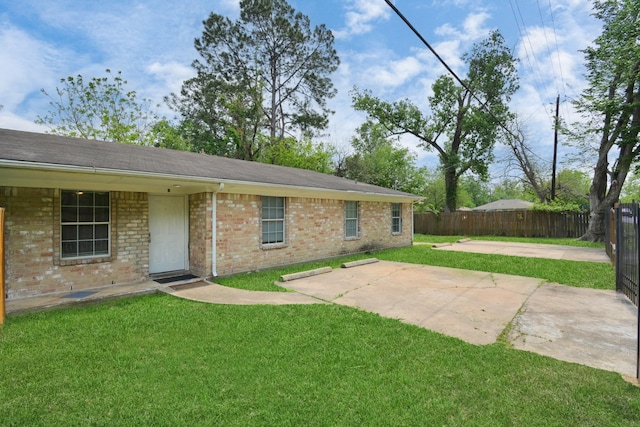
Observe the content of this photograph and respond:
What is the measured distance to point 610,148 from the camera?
610 inches

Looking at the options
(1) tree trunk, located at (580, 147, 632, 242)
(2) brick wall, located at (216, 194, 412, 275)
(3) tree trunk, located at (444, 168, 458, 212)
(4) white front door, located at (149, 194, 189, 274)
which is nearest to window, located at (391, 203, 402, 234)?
(2) brick wall, located at (216, 194, 412, 275)

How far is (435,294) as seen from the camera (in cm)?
635

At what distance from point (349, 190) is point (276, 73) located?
17.9m

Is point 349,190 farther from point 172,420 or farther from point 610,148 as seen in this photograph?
point 610,148

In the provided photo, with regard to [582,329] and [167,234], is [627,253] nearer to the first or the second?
[582,329]

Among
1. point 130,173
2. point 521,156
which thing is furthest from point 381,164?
point 130,173

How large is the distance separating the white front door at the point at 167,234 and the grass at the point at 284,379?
10.4ft

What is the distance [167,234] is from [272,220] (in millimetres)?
Result: 2805

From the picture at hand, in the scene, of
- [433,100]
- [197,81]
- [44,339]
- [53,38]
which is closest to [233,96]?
[197,81]

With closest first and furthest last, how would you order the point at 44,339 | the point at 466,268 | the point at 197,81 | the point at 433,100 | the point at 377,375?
the point at 377,375 → the point at 44,339 → the point at 466,268 → the point at 197,81 → the point at 433,100

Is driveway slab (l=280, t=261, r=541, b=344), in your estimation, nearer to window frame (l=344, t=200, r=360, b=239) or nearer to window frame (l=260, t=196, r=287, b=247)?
window frame (l=260, t=196, r=287, b=247)

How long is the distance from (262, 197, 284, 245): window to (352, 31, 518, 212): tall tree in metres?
19.7

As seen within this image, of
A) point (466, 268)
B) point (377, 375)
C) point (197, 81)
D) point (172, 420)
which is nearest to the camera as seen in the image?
point (172, 420)

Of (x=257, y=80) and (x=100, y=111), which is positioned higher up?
(x=257, y=80)
